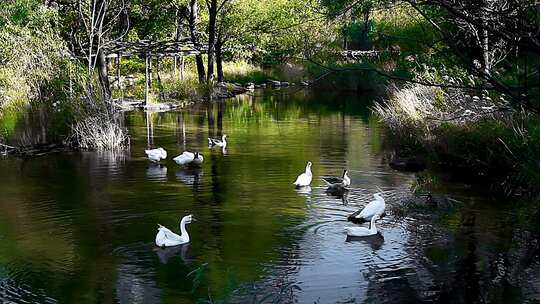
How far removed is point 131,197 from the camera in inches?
599

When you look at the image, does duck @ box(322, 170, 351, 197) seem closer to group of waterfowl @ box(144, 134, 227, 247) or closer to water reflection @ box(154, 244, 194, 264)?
group of waterfowl @ box(144, 134, 227, 247)

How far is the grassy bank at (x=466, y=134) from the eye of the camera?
13945 mm

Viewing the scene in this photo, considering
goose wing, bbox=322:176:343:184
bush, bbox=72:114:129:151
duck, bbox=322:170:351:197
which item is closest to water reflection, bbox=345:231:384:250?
duck, bbox=322:170:351:197

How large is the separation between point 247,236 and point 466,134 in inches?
262

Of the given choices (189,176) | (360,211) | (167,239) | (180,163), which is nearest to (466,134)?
(360,211)

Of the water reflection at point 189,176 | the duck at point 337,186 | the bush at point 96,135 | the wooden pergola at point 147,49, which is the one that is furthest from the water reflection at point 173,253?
the wooden pergola at point 147,49

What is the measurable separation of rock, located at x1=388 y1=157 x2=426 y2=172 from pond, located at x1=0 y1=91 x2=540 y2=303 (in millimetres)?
432

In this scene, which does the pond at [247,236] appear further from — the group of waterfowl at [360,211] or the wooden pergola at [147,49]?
the wooden pergola at [147,49]

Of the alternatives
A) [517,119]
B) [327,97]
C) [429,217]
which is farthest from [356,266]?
[327,97]

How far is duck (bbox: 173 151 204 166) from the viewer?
1891 cm

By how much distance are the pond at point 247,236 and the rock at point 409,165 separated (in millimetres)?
432

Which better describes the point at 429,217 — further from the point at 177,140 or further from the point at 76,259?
the point at 177,140

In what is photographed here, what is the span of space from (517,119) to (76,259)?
28.5 feet

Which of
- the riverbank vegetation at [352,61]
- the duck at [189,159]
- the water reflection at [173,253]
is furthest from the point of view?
the duck at [189,159]
